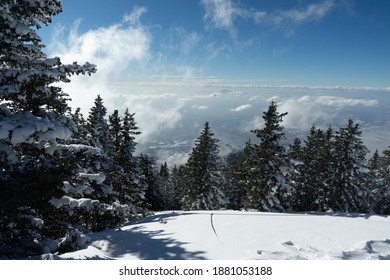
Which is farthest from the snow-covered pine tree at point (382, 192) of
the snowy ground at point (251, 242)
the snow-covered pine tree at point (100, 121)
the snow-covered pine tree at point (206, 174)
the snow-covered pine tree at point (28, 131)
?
the snow-covered pine tree at point (28, 131)

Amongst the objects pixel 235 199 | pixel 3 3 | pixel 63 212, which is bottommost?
pixel 235 199

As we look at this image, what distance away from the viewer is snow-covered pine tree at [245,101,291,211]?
26.8m

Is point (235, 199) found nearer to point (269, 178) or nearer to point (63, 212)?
point (269, 178)

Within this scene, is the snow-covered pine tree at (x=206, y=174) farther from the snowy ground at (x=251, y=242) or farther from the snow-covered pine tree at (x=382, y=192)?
the snowy ground at (x=251, y=242)

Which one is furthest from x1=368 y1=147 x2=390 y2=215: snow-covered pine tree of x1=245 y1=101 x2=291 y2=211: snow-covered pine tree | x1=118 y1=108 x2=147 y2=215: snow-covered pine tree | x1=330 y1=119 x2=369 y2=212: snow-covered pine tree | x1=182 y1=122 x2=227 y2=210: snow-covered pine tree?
x1=118 y1=108 x2=147 y2=215: snow-covered pine tree

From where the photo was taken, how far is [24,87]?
25.7 ft

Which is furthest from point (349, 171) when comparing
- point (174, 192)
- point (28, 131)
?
point (174, 192)

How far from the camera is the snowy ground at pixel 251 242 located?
24.7 ft

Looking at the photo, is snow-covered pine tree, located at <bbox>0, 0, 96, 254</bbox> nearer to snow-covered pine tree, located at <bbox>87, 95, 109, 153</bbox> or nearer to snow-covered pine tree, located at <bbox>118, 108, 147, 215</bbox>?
snow-covered pine tree, located at <bbox>87, 95, 109, 153</bbox>

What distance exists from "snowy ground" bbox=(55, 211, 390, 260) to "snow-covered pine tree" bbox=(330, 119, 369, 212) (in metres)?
22.9

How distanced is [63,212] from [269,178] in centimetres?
2186

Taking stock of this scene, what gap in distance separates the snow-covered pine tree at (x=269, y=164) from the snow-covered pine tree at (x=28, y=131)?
21.4 m

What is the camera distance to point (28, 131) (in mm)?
6516
